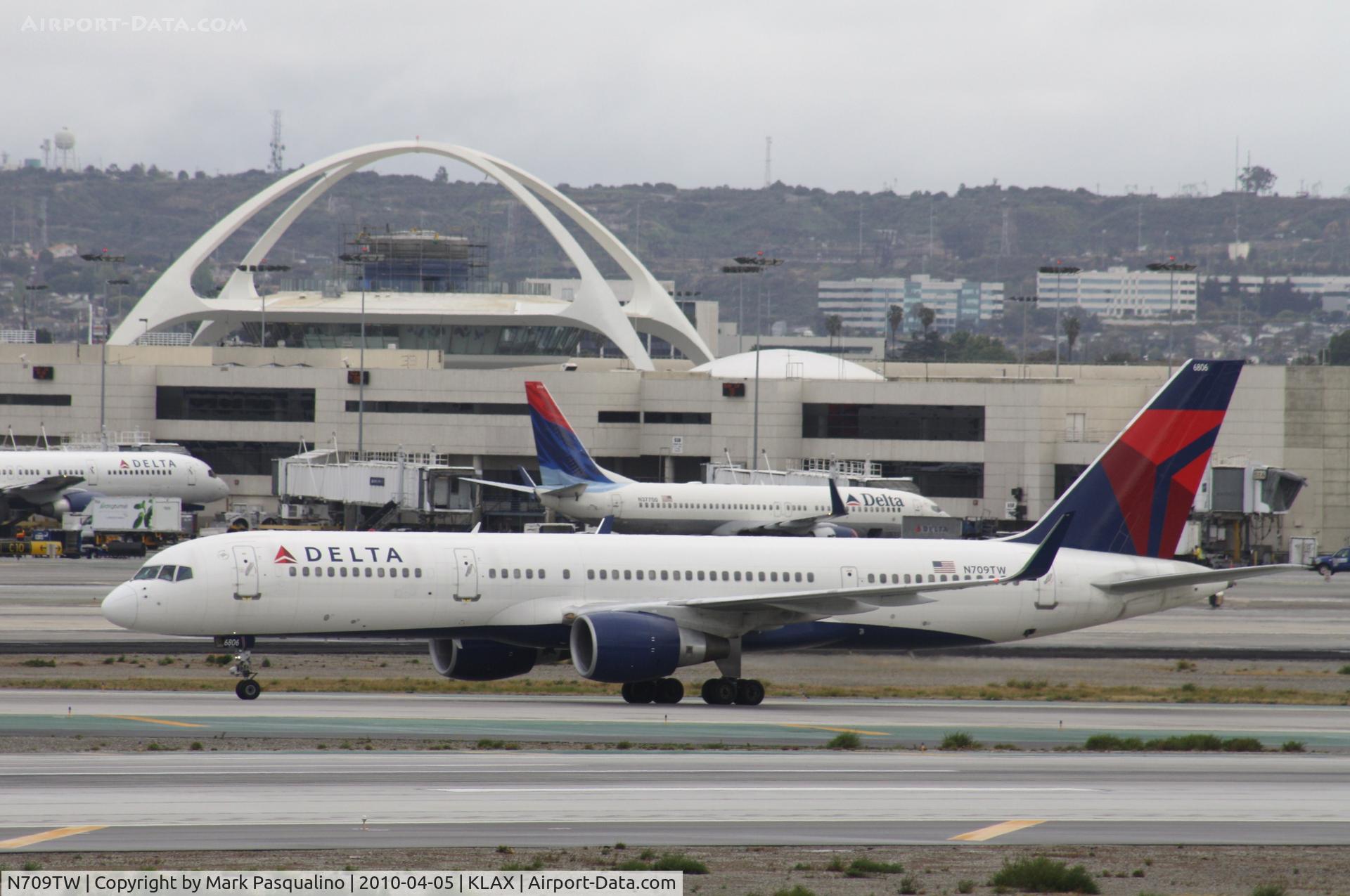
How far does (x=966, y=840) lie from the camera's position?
66.0 ft

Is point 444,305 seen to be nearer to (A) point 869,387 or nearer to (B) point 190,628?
(A) point 869,387

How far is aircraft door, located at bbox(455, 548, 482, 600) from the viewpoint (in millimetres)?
35375

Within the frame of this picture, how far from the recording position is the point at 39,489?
3529 inches

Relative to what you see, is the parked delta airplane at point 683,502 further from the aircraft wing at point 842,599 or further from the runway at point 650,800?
the runway at point 650,800

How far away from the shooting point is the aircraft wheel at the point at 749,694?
3641cm

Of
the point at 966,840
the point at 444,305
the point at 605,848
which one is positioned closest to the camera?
the point at 605,848

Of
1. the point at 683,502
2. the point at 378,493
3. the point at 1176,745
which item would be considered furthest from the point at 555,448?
the point at 1176,745

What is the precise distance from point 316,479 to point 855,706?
64.4 m

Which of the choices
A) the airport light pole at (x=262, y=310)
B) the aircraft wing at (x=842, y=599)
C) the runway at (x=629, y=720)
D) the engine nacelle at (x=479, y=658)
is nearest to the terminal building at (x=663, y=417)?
the airport light pole at (x=262, y=310)

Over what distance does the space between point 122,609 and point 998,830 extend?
20.5m

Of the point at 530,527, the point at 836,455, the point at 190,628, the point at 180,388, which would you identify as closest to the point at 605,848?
the point at 190,628

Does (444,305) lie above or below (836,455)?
above

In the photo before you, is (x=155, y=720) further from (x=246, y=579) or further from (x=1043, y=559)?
(x=1043, y=559)

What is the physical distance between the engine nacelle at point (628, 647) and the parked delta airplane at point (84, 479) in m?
63.4
